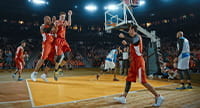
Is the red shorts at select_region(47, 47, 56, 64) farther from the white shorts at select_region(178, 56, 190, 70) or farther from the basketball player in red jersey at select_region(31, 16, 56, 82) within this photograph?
the white shorts at select_region(178, 56, 190, 70)

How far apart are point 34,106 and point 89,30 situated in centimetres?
2553

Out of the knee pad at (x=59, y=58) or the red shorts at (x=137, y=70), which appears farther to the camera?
the knee pad at (x=59, y=58)

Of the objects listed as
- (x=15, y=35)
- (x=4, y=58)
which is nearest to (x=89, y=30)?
(x=15, y=35)

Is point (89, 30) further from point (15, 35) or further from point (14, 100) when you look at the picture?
point (14, 100)

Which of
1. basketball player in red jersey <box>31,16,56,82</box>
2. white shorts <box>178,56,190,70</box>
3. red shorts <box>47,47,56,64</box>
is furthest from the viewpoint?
red shorts <box>47,47,56,64</box>

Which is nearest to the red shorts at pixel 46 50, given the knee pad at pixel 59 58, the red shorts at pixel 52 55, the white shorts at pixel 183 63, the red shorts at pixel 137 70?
the red shorts at pixel 52 55

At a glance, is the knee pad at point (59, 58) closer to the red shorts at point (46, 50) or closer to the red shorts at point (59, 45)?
the red shorts at point (59, 45)

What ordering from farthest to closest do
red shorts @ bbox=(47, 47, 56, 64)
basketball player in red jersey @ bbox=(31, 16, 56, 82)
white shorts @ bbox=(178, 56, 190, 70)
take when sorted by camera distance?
red shorts @ bbox=(47, 47, 56, 64)
basketball player in red jersey @ bbox=(31, 16, 56, 82)
white shorts @ bbox=(178, 56, 190, 70)

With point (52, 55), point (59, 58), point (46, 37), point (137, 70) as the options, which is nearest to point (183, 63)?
point (137, 70)

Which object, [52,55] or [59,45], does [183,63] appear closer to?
[59,45]

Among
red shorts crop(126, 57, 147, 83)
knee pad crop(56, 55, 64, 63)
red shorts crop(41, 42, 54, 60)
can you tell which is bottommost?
red shorts crop(126, 57, 147, 83)

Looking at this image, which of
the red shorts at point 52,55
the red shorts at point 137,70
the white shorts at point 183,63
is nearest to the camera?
the red shorts at point 137,70

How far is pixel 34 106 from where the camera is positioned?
9.12 feet

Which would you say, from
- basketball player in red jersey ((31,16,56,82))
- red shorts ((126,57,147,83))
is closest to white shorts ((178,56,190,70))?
red shorts ((126,57,147,83))
